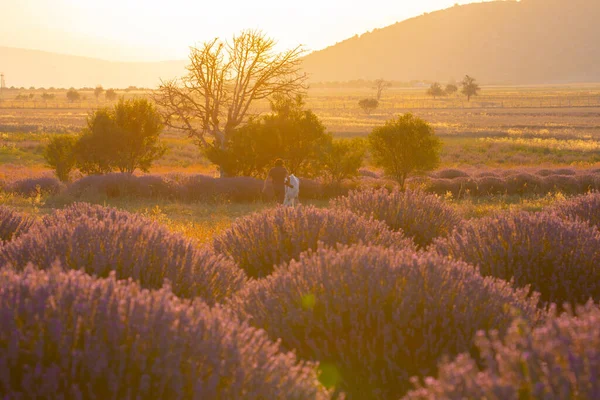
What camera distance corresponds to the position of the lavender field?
2934 millimetres

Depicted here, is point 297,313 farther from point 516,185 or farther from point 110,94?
point 110,94

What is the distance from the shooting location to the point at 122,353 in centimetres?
305

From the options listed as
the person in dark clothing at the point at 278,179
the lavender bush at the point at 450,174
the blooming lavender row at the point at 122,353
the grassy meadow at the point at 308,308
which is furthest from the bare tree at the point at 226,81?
the blooming lavender row at the point at 122,353

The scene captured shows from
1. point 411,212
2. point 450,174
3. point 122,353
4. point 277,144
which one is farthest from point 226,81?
point 122,353

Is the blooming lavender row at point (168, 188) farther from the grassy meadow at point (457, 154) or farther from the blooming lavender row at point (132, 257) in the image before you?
the blooming lavender row at point (132, 257)

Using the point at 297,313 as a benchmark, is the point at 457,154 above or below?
below

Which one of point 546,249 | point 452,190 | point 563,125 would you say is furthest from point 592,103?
point 546,249

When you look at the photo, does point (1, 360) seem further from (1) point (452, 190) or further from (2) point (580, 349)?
(1) point (452, 190)

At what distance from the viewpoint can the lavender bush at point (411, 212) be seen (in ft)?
31.5

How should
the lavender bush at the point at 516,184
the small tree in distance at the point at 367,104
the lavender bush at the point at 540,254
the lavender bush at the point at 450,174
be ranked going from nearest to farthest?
the lavender bush at the point at 540,254
the lavender bush at the point at 516,184
the lavender bush at the point at 450,174
the small tree in distance at the point at 367,104

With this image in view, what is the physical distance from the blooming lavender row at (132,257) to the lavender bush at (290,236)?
3.31ft

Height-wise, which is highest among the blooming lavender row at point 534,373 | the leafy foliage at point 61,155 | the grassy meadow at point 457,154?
the blooming lavender row at point 534,373

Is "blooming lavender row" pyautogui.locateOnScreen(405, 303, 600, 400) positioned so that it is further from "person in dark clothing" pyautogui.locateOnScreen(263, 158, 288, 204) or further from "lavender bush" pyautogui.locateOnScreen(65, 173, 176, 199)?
"lavender bush" pyautogui.locateOnScreen(65, 173, 176, 199)

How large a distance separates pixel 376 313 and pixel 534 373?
221 cm
